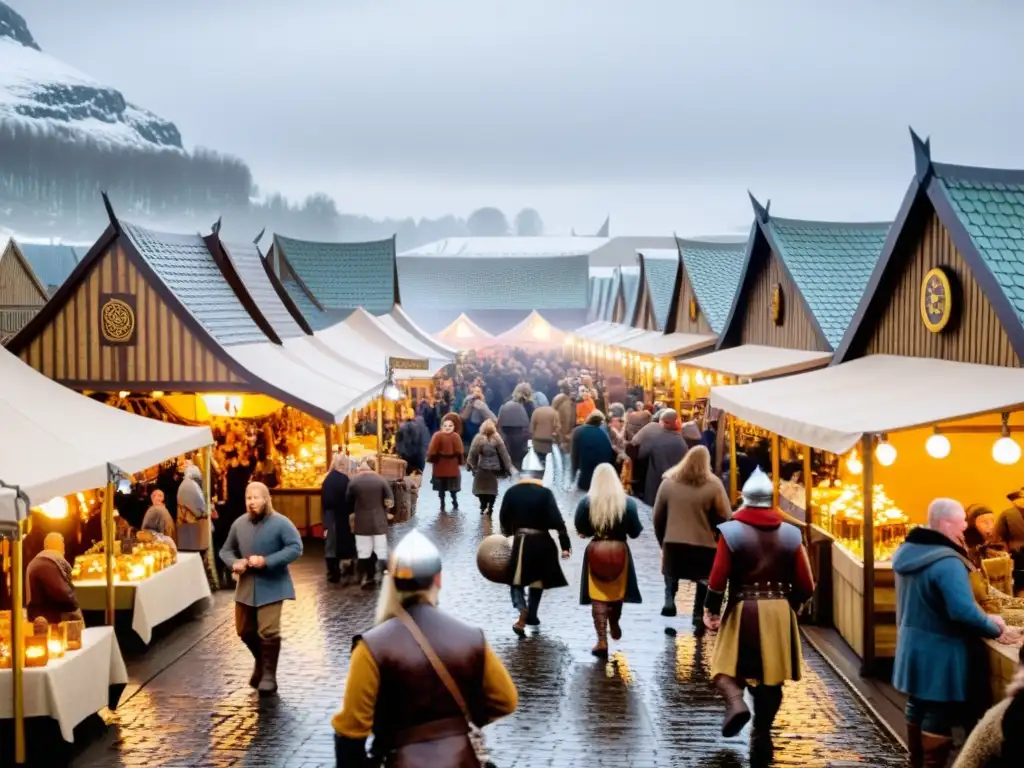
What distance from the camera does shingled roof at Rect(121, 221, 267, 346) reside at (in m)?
13.7

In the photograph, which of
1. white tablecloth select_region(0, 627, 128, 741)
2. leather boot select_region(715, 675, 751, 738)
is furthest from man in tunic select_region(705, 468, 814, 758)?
white tablecloth select_region(0, 627, 128, 741)

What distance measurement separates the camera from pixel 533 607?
1027cm

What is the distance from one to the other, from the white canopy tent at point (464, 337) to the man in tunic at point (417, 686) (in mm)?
29532

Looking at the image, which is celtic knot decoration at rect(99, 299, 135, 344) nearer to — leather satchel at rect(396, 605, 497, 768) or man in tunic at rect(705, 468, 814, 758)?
man in tunic at rect(705, 468, 814, 758)

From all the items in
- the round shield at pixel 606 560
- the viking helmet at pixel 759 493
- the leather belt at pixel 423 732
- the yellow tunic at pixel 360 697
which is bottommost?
the round shield at pixel 606 560

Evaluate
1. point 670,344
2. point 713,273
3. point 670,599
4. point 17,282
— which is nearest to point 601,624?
point 670,599

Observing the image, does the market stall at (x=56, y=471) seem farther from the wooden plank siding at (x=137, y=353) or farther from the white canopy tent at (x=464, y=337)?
the white canopy tent at (x=464, y=337)

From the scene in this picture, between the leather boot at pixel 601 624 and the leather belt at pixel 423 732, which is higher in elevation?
the leather belt at pixel 423 732

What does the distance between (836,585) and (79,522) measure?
769cm

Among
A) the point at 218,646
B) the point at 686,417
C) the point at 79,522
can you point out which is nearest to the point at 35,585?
the point at 218,646

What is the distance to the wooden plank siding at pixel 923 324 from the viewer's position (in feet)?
31.0

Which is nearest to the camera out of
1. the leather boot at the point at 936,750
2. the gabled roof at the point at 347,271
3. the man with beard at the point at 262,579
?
the leather boot at the point at 936,750

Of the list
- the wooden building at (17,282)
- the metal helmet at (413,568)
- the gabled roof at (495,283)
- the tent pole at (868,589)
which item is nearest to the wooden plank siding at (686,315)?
the tent pole at (868,589)

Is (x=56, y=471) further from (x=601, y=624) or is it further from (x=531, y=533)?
(x=601, y=624)
